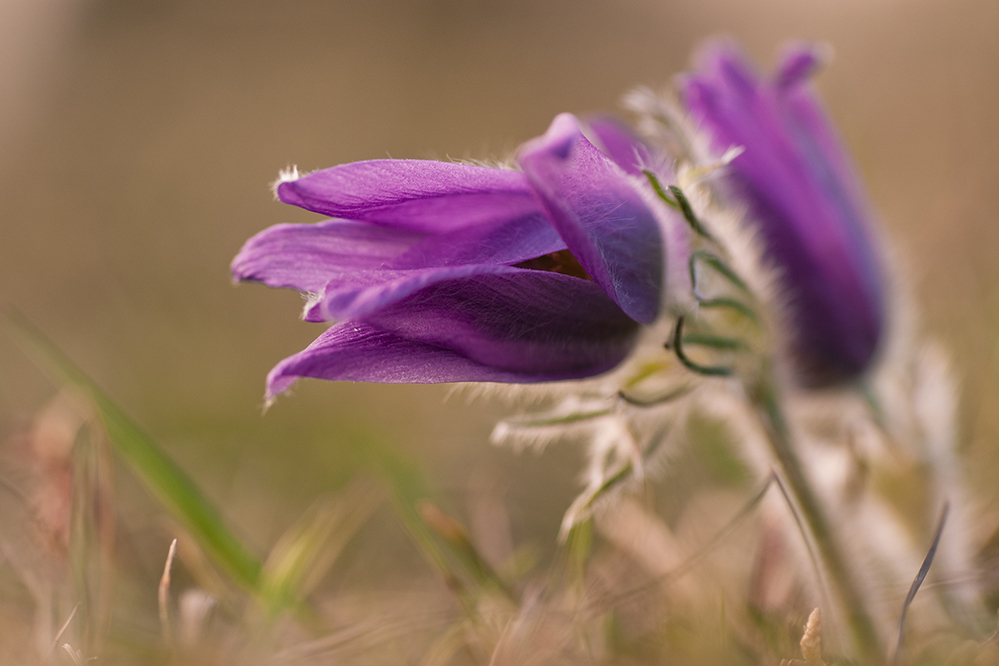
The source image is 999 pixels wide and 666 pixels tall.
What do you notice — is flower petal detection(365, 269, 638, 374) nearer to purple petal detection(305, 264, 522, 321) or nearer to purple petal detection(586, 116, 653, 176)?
purple petal detection(305, 264, 522, 321)

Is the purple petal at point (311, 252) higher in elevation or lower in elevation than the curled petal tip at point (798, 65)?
higher

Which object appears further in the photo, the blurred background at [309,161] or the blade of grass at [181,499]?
the blurred background at [309,161]

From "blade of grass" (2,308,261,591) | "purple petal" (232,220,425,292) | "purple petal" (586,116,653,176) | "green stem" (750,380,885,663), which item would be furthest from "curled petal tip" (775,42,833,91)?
"blade of grass" (2,308,261,591)

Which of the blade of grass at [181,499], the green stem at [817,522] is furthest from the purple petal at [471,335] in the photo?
the blade of grass at [181,499]

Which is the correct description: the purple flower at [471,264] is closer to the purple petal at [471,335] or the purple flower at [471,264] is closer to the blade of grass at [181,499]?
the purple petal at [471,335]

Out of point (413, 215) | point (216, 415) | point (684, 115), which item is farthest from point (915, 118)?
point (413, 215)

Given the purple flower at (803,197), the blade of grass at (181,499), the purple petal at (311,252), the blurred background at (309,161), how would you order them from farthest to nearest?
1. the blurred background at (309,161)
2. the purple flower at (803,197)
3. the blade of grass at (181,499)
4. the purple petal at (311,252)

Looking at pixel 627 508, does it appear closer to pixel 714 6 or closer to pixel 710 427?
pixel 710 427
